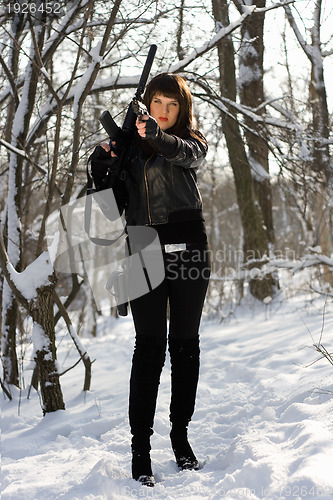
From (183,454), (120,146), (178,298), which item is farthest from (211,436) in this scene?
(120,146)

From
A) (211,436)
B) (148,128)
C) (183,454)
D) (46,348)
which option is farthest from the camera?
(46,348)

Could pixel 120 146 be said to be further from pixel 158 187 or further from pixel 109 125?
pixel 158 187

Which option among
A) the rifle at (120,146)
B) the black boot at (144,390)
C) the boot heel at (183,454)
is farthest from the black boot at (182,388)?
the rifle at (120,146)

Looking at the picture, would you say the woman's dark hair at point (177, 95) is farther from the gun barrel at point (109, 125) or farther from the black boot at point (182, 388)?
the black boot at point (182, 388)

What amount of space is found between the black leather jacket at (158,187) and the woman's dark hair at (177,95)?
0.08 metres

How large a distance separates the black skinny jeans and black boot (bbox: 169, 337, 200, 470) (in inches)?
2.3

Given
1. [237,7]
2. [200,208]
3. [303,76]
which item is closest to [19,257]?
[200,208]

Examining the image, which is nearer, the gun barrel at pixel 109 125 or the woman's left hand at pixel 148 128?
the woman's left hand at pixel 148 128

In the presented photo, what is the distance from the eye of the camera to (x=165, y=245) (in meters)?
1.92

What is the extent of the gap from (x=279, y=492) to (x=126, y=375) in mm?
2551

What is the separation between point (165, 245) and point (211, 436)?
108 cm

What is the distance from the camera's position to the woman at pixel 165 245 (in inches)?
74.2

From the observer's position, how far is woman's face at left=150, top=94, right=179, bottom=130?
1950mm

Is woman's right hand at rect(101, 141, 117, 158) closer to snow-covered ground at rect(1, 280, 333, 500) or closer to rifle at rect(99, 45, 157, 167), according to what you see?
rifle at rect(99, 45, 157, 167)
